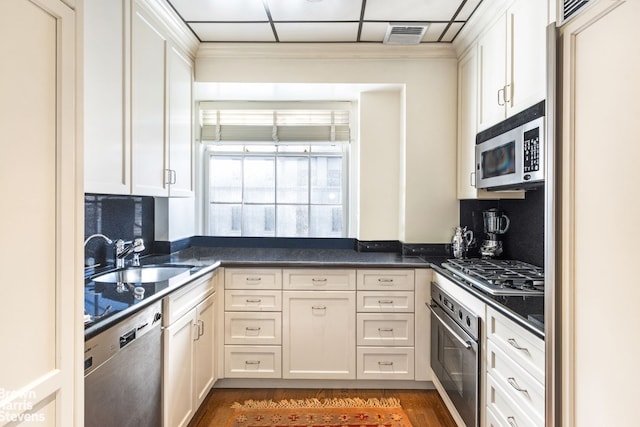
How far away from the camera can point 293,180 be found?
3279 mm

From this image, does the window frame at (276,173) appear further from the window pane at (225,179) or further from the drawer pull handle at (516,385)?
the drawer pull handle at (516,385)

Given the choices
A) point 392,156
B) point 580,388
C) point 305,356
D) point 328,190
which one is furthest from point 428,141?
point 580,388

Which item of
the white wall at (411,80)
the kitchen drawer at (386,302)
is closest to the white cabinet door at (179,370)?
the kitchen drawer at (386,302)

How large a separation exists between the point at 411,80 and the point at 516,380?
7.04ft

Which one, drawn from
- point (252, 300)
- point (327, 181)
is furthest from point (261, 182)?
point (252, 300)

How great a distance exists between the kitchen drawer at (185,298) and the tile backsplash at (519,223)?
1.89 metres

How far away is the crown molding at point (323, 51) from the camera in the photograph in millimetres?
2734

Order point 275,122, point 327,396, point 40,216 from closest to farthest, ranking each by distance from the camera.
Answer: point 40,216 → point 327,396 → point 275,122

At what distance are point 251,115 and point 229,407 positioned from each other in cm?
225

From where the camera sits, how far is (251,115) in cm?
324

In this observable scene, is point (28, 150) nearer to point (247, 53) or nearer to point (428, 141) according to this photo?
point (247, 53)

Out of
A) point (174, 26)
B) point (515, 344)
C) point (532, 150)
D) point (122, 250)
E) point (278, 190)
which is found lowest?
point (515, 344)

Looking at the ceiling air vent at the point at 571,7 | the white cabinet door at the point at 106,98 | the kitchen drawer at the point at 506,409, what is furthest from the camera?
the white cabinet door at the point at 106,98

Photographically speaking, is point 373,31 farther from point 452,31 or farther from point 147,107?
point 147,107
